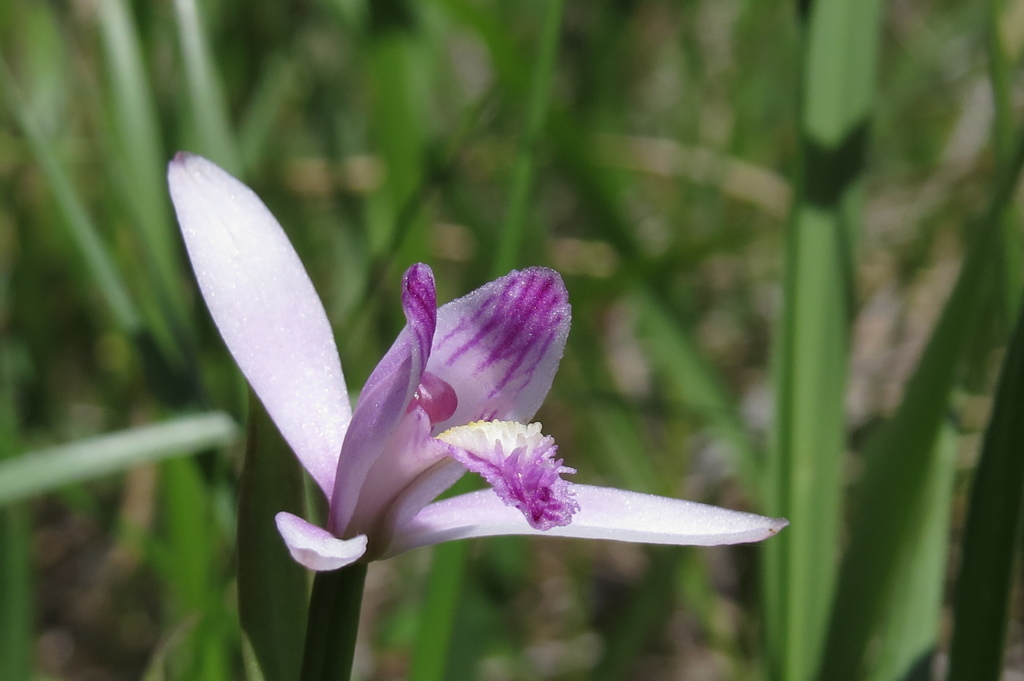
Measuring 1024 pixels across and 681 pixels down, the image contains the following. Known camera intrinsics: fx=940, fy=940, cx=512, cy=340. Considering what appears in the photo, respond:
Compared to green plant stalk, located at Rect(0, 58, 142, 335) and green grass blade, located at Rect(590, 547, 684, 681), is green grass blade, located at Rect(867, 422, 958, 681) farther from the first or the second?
green plant stalk, located at Rect(0, 58, 142, 335)

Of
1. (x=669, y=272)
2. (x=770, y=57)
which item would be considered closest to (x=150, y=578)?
(x=669, y=272)

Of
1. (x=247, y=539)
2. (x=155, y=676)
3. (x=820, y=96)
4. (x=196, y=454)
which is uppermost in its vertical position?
(x=820, y=96)

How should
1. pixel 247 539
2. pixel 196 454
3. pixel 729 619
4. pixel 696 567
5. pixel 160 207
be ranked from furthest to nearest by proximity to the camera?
pixel 729 619
pixel 696 567
pixel 160 207
pixel 196 454
pixel 247 539

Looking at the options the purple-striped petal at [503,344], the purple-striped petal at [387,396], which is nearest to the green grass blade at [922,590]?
the purple-striped petal at [503,344]

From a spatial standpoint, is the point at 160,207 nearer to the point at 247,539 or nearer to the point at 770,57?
the point at 247,539

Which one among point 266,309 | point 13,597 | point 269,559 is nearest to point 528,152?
point 266,309

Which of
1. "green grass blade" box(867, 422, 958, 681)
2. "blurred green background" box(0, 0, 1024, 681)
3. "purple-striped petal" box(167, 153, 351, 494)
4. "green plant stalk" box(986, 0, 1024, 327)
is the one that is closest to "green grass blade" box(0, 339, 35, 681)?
"blurred green background" box(0, 0, 1024, 681)

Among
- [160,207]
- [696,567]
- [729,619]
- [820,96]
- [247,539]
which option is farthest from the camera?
[729,619]
